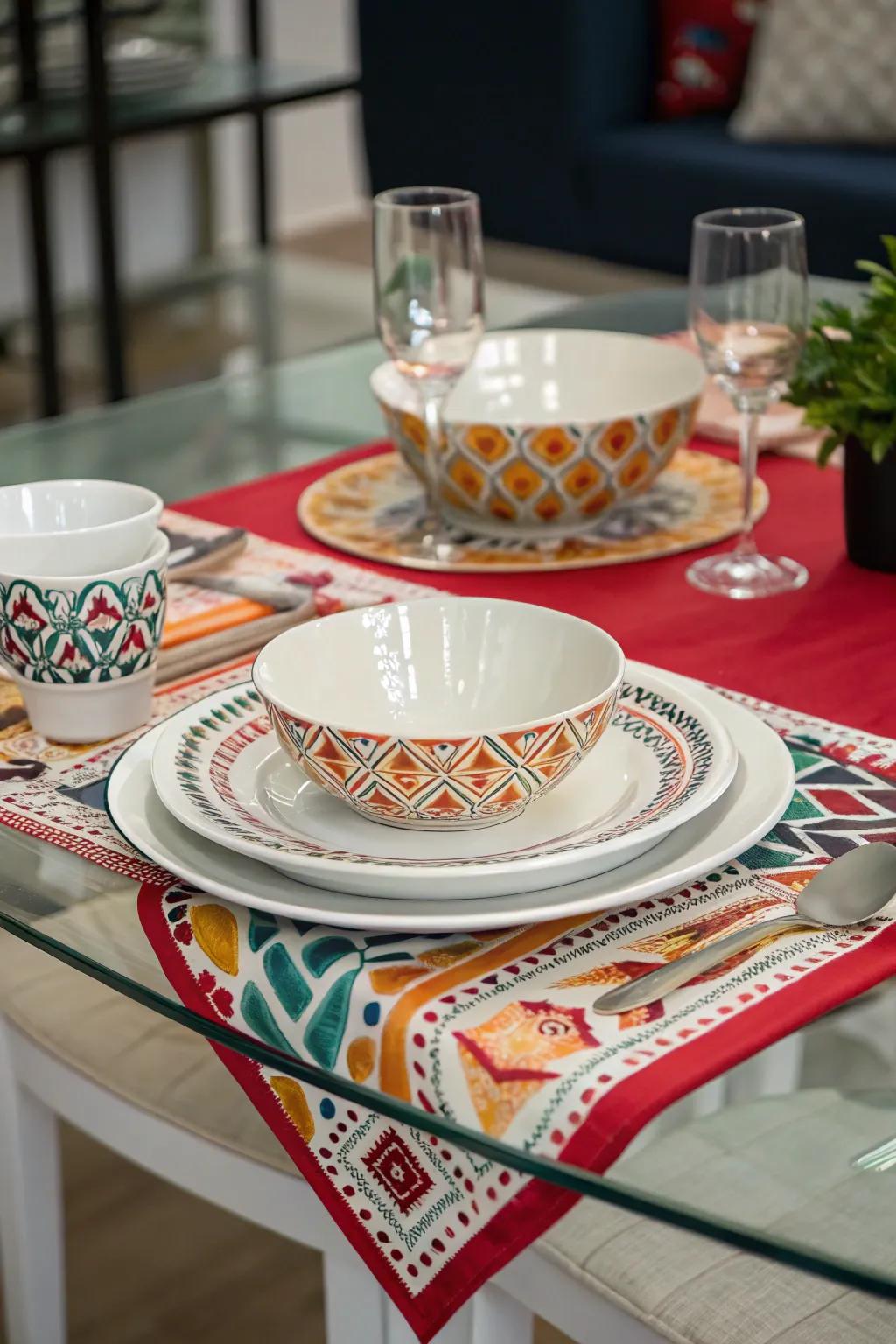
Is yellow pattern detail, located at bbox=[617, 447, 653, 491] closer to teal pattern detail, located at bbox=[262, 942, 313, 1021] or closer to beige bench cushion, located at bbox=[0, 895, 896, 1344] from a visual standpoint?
beige bench cushion, located at bbox=[0, 895, 896, 1344]

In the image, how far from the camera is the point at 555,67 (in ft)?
12.2

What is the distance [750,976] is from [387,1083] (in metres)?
0.13

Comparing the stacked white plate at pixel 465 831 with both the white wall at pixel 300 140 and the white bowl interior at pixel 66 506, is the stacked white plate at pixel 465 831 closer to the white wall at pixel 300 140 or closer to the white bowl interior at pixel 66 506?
the white bowl interior at pixel 66 506

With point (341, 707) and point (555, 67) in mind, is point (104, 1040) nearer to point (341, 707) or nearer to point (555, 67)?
point (341, 707)

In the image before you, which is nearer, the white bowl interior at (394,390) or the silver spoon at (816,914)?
the silver spoon at (816,914)

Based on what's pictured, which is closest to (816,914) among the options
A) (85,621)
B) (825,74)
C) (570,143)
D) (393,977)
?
(393,977)

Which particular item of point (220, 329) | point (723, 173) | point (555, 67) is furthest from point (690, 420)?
point (220, 329)

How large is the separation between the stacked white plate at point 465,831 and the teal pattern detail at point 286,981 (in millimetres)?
19

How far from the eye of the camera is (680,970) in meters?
0.61

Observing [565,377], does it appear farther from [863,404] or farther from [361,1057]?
[361,1057]

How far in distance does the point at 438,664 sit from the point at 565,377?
0.56 metres

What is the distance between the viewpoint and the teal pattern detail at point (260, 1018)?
622 mm

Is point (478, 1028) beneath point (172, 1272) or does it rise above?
above

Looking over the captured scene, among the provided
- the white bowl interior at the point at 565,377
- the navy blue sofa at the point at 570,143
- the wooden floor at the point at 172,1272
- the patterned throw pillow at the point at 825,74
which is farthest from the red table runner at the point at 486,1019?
the patterned throw pillow at the point at 825,74
